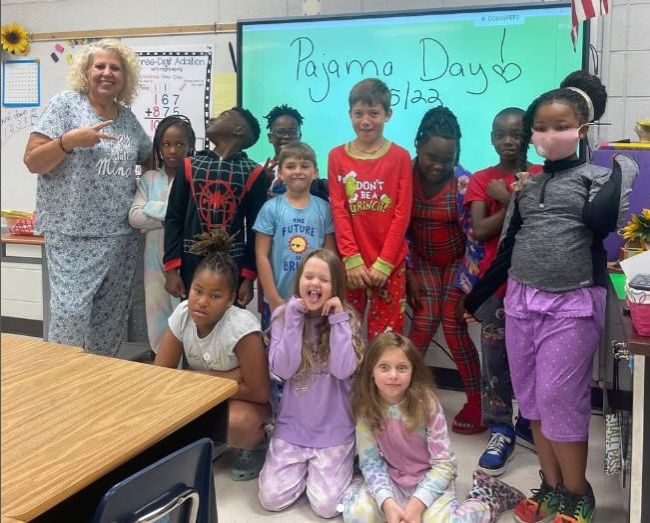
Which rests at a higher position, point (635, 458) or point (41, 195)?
point (41, 195)

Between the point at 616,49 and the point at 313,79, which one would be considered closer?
the point at 616,49

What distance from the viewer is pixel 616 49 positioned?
9.43 feet

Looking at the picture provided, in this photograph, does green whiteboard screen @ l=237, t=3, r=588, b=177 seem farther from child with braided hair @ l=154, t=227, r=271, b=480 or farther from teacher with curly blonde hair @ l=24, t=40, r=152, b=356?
child with braided hair @ l=154, t=227, r=271, b=480

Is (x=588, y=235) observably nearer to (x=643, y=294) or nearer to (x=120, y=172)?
(x=643, y=294)

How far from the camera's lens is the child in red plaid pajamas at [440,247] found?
257 centimetres

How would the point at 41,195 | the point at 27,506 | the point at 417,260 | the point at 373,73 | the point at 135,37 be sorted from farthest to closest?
1. the point at 135,37
2. the point at 373,73
3. the point at 417,260
4. the point at 41,195
5. the point at 27,506


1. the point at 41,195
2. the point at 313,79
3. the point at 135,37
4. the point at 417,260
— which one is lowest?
the point at 417,260

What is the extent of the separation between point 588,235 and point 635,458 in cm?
57

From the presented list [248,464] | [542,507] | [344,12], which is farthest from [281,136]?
[542,507]

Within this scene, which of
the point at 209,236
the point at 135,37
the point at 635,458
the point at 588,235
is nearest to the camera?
the point at 635,458

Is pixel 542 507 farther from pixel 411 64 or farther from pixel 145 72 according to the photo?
pixel 145 72

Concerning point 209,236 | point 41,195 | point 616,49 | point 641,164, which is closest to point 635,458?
point 641,164

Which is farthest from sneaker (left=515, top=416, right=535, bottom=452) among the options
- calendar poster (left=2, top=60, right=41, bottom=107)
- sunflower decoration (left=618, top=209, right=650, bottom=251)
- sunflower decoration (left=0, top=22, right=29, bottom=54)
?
sunflower decoration (left=0, top=22, right=29, bottom=54)

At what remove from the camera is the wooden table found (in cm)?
101
